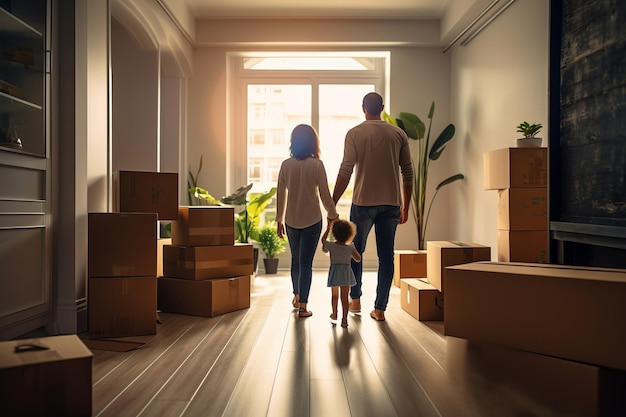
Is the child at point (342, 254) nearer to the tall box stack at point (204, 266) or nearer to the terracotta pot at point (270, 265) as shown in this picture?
the tall box stack at point (204, 266)

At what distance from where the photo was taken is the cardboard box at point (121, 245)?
3.15m

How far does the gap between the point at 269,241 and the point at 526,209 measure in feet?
10.9

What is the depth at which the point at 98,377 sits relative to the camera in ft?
7.61

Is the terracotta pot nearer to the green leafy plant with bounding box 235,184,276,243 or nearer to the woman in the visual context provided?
the green leafy plant with bounding box 235,184,276,243

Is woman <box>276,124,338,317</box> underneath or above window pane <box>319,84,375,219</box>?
underneath

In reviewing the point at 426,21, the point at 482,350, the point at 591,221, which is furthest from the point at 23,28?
the point at 426,21

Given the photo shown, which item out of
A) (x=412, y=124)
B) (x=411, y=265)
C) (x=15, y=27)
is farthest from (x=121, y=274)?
(x=412, y=124)

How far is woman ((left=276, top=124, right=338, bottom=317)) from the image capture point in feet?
12.3

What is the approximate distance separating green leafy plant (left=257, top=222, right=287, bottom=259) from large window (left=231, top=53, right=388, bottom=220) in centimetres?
67

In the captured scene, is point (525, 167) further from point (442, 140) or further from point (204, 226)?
point (442, 140)

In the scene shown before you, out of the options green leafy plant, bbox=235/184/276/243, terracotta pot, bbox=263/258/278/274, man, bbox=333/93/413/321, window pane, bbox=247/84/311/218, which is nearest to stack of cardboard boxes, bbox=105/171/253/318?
man, bbox=333/93/413/321

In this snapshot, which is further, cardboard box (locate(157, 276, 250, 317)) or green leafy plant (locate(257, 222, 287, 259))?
green leafy plant (locate(257, 222, 287, 259))

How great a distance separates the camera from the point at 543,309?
2.05 metres

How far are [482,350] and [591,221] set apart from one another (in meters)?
0.79
